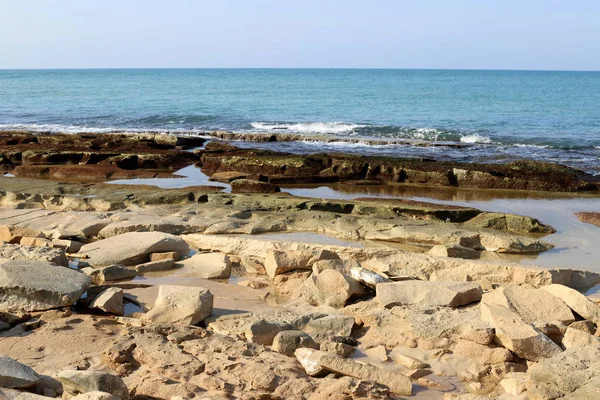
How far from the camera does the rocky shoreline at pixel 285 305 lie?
4.46m

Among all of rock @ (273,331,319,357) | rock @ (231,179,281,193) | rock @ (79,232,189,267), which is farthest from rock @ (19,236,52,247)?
rock @ (231,179,281,193)

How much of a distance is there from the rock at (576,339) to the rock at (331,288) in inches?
74.2

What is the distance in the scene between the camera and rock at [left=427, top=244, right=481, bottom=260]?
308 inches

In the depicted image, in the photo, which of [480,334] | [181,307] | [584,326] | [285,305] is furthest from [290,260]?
[584,326]

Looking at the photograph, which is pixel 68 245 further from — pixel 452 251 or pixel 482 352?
pixel 482 352

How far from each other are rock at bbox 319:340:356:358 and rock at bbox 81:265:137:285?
9.04 ft

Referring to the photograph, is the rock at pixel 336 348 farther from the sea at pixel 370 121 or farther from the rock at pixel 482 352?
the sea at pixel 370 121

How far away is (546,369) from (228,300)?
9.94 ft

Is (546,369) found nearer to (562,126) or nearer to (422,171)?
(422,171)

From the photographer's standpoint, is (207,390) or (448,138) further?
(448,138)

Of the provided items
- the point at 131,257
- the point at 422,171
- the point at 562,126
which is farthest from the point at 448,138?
the point at 131,257

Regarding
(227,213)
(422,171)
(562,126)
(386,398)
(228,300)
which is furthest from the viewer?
(562,126)

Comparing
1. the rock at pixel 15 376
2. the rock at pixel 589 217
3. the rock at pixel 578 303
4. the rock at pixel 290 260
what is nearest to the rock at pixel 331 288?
the rock at pixel 290 260

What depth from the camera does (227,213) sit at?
997cm
